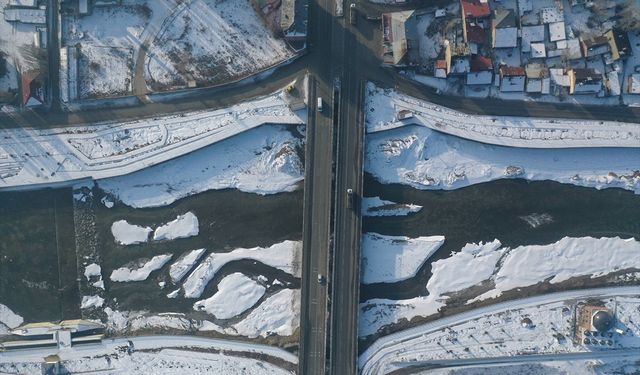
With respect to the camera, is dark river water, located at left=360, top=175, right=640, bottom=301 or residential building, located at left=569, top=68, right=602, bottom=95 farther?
dark river water, located at left=360, top=175, right=640, bottom=301

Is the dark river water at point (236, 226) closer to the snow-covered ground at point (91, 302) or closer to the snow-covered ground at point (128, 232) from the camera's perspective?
the snow-covered ground at point (128, 232)

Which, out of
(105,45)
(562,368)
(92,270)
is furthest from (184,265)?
(562,368)

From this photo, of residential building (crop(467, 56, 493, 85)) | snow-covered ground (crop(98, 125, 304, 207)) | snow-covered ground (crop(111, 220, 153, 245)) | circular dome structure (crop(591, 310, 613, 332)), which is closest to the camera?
circular dome structure (crop(591, 310, 613, 332))

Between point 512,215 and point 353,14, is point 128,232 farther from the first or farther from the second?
point 512,215

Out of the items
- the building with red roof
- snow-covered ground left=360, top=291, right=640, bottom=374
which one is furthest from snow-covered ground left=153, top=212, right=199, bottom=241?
the building with red roof

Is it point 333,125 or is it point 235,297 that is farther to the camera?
point 235,297

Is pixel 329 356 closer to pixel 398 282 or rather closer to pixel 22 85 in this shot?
pixel 398 282

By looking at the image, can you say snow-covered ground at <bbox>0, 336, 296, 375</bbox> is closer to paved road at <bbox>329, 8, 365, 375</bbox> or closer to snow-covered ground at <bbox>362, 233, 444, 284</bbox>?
paved road at <bbox>329, 8, 365, 375</bbox>
